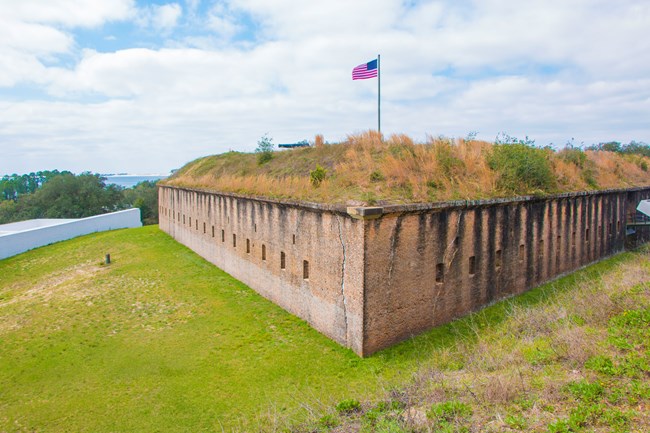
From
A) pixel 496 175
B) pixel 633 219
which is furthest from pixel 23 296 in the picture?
pixel 633 219

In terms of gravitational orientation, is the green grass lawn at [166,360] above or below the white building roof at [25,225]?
below

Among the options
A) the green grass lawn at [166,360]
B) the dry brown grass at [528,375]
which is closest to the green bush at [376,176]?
the green grass lawn at [166,360]

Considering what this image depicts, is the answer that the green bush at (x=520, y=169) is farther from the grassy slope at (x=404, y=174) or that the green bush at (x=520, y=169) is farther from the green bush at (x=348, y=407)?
the green bush at (x=348, y=407)

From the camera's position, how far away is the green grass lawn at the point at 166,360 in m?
6.95

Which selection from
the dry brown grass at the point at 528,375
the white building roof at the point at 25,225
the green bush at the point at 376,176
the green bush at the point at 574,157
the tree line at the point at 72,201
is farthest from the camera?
the tree line at the point at 72,201

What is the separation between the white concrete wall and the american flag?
1882 centimetres

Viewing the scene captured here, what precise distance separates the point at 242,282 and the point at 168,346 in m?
4.14

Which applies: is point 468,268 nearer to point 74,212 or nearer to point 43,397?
point 43,397

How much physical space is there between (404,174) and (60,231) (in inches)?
872

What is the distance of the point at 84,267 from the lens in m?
17.2

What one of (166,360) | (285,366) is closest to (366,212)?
(285,366)

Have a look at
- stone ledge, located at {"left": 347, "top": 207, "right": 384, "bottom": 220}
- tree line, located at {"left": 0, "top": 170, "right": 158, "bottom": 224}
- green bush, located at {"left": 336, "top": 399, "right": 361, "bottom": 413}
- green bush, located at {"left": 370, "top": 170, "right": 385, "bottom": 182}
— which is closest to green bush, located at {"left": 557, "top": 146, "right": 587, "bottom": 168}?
green bush, located at {"left": 370, "top": 170, "right": 385, "bottom": 182}

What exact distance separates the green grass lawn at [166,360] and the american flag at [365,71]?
25.6ft

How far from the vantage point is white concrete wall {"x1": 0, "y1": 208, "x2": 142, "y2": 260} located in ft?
66.3
